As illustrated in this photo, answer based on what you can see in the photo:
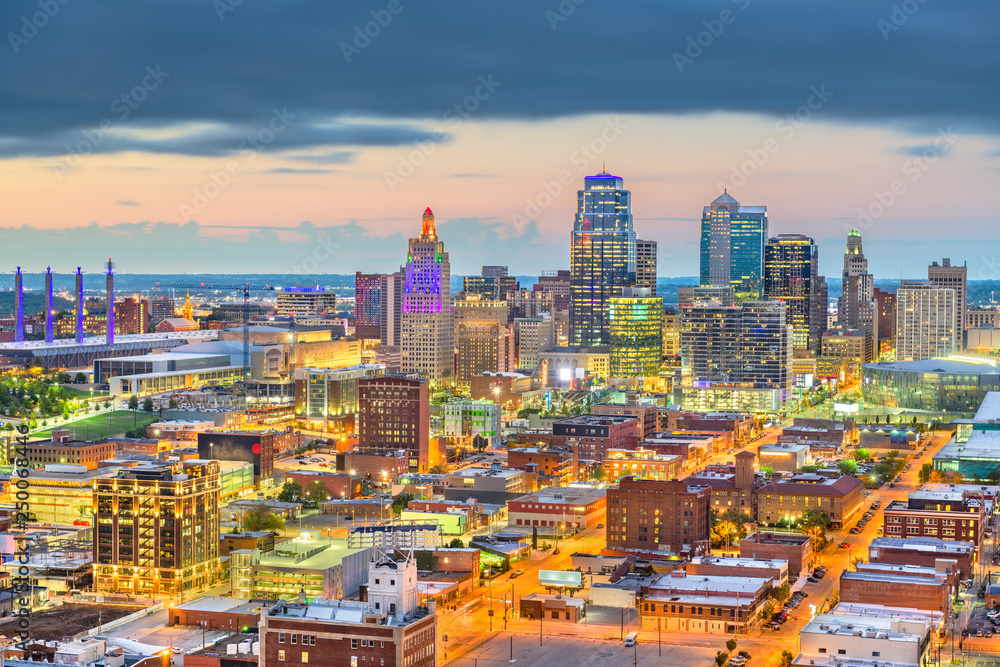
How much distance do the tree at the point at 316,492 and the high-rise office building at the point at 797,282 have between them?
8499 centimetres

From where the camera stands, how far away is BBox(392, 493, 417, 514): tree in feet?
206

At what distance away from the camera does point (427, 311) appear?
422 ft

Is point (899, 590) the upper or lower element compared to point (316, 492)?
lower

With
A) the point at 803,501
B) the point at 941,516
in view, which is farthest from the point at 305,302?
the point at 941,516

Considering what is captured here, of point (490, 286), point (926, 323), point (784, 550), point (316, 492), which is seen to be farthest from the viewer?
point (490, 286)

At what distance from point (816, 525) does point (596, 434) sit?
22978 mm

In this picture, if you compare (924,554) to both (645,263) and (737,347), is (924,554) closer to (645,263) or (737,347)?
(737,347)

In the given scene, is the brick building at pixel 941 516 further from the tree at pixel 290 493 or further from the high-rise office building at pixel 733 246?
the high-rise office building at pixel 733 246

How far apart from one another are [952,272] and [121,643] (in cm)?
13344

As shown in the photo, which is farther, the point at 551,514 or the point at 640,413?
the point at 640,413

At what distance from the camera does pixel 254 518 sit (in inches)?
2290

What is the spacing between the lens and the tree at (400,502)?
62.9 meters

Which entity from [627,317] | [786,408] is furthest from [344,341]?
[786,408]

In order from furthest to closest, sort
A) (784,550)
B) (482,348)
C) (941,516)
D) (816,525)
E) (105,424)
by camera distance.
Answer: (482,348), (105,424), (816,525), (941,516), (784,550)
